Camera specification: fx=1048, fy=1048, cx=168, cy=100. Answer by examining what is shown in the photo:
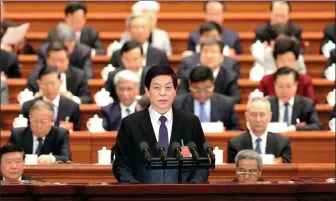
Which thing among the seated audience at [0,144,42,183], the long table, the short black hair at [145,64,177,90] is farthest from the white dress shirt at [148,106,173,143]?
the long table

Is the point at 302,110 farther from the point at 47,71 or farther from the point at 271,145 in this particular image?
the point at 47,71

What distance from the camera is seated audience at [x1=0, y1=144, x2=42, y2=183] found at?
6230mm

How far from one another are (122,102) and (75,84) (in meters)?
1.05

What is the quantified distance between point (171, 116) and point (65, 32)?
202 inches

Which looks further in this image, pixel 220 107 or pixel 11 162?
pixel 220 107

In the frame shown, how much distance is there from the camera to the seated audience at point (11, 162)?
20.4ft

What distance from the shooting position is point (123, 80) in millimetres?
8195

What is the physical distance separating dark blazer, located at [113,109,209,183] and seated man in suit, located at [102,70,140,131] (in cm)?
321

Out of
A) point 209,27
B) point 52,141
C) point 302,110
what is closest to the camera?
point 52,141

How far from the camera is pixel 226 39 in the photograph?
10.3 meters

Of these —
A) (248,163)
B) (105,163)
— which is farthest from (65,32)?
(248,163)

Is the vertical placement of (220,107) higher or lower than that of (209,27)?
lower

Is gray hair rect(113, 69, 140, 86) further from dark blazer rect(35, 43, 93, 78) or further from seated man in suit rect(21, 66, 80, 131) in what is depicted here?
dark blazer rect(35, 43, 93, 78)

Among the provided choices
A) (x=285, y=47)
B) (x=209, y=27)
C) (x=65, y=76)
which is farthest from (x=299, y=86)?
(x=65, y=76)
